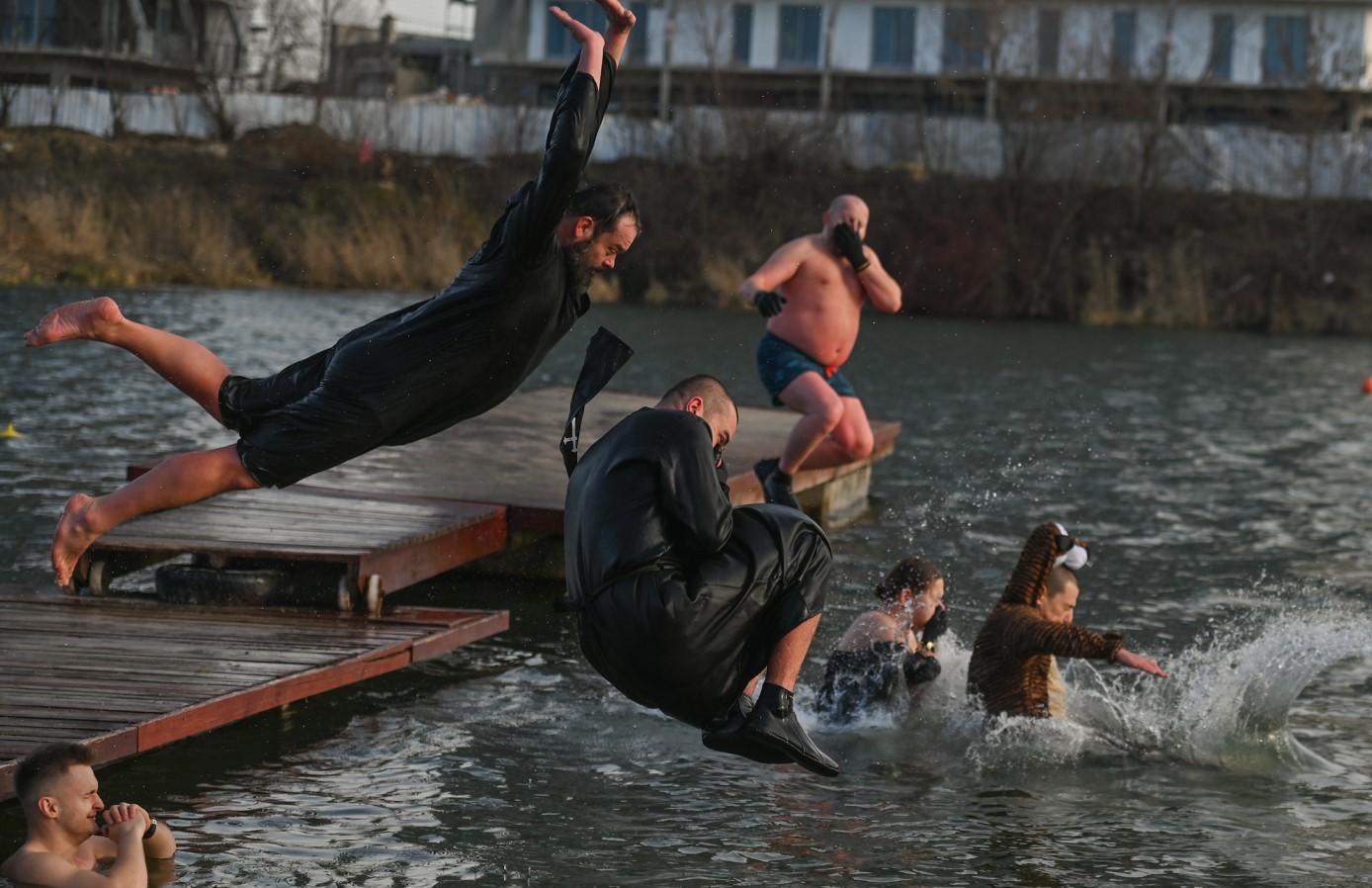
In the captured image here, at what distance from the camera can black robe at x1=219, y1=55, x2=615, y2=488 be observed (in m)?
6.84

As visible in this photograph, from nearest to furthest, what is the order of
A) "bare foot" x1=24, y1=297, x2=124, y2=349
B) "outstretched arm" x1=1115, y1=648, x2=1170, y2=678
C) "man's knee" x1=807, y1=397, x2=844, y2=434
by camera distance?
"bare foot" x1=24, y1=297, x2=124, y2=349 → "outstretched arm" x1=1115, y1=648, x2=1170, y2=678 → "man's knee" x1=807, y1=397, x2=844, y2=434

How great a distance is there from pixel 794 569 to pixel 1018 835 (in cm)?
256

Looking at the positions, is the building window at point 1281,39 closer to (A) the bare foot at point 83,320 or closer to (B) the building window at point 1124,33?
(B) the building window at point 1124,33

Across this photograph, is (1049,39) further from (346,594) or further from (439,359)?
(439,359)

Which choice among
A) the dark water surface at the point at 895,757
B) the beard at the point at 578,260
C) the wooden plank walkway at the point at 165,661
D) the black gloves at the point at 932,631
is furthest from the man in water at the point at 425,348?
the black gloves at the point at 932,631

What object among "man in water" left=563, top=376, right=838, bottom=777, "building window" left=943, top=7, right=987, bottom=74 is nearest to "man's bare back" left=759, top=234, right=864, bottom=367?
"man in water" left=563, top=376, right=838, bottom=777

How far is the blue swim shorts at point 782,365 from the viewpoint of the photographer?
41.3ft

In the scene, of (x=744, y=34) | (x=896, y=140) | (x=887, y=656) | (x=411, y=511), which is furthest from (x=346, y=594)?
(x=744, y=34)

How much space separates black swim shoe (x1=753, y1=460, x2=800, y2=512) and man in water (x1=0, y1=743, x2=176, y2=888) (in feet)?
18.8

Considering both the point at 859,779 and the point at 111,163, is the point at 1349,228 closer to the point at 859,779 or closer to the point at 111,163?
the point at 111,163

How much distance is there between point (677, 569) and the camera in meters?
5.92

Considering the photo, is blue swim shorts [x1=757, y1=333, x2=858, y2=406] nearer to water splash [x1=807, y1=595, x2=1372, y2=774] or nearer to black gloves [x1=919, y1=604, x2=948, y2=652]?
water splash [x1=807, y1=595, x2=1372, y2=774]

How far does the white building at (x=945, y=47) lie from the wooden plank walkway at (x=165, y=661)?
49.5 m

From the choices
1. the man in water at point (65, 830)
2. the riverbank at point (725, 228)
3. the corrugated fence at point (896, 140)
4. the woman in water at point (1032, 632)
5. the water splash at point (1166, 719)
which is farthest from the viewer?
the corrugated fence at point (896, 140)
